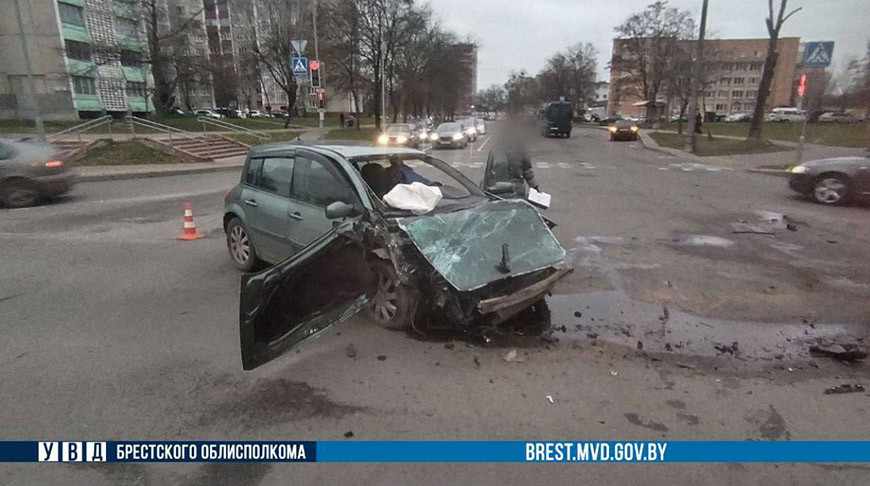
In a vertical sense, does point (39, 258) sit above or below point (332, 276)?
below

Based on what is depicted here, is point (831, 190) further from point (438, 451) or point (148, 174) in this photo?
point (148, 174)

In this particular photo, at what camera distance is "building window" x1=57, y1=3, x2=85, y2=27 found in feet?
151

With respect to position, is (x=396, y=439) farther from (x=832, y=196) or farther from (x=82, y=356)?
(x=832, y=196)

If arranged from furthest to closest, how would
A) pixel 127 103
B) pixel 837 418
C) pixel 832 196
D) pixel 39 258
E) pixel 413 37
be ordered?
pixel 127 103 → pixel 413 37 → pixel 832 196 → pixel 39 258 → pixel 837 418

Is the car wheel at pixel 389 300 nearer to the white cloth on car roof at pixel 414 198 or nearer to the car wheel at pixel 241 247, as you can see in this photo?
the white cloth on car roof at pixel 414 198

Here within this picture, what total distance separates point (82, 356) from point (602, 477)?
4.09 metres

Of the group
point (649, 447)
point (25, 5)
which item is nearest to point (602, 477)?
point (649, 447)

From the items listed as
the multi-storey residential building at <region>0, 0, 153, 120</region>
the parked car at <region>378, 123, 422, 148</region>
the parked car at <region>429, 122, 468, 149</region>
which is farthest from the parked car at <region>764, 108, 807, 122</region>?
the multi-storey residential building at <region>0, 0, 153, 120</region>

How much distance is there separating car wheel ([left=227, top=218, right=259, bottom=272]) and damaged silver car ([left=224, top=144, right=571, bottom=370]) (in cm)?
98

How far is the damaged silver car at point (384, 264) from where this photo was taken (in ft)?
12.1

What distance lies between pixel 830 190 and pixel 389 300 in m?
11.0

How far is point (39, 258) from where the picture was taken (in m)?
6.77

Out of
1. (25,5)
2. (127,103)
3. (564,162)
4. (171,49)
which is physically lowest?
(564,162)

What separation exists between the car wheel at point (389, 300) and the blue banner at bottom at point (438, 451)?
1.41 m
